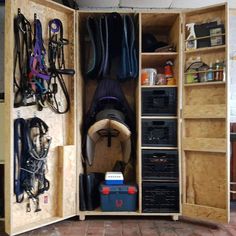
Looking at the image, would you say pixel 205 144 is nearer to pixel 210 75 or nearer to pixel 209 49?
pixel 210 75

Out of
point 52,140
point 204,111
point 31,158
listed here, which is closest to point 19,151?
point 31,158

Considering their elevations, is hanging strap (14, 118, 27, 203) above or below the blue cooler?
above

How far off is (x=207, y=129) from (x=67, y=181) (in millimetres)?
1564

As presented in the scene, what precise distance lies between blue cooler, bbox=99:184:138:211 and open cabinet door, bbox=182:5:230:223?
1.83 feet

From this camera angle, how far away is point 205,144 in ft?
8.73

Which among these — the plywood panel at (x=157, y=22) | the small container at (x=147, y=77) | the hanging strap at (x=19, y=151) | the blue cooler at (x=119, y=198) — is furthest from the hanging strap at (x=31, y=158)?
the plywood panel at (x=157, y=22)

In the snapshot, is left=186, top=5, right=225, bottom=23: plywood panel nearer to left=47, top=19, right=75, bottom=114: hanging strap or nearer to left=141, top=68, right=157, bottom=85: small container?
left=141, top=68, right=157, bottom=85: small container

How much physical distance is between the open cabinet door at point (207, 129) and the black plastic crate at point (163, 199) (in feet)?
→ 0.35

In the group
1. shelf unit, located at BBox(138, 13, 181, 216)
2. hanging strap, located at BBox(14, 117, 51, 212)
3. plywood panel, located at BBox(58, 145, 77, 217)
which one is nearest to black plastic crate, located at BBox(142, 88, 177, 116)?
shelf unit, located at BBox(138, 13, 181, 216)

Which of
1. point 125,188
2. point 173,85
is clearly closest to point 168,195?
point 125,188

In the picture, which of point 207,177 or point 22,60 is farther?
point 207,177

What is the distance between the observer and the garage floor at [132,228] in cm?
245

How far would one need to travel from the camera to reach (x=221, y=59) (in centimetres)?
264

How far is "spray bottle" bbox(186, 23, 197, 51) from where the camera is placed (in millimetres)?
2699
